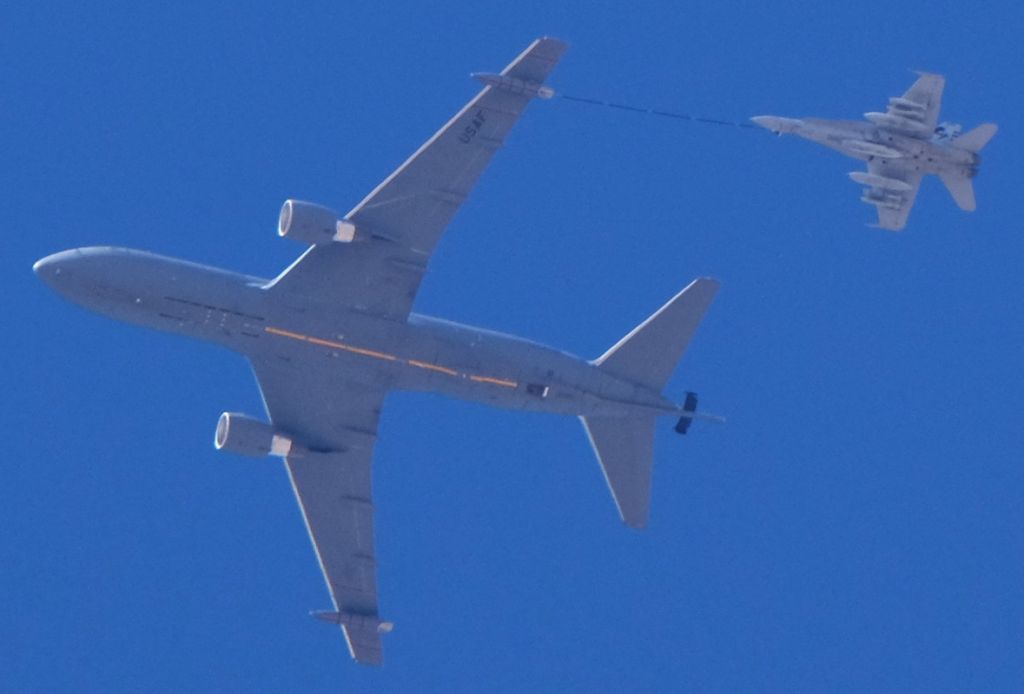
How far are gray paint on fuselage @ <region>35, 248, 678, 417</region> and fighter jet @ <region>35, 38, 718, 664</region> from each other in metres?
0.06

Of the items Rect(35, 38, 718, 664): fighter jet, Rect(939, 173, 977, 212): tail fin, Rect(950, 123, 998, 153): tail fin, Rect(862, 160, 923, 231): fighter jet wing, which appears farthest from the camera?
Rect(862, 160, 923, 231): fighter jet wing

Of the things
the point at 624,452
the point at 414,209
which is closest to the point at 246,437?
the point at 414,209

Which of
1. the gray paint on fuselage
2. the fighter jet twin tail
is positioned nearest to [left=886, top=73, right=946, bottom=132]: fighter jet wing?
the fighter jet twin tail

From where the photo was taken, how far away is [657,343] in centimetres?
7856

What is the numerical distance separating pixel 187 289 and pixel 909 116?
37398 millimetres

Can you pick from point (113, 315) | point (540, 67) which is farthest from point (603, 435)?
point (113, 315)

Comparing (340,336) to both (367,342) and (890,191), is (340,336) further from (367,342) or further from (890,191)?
(890,191)

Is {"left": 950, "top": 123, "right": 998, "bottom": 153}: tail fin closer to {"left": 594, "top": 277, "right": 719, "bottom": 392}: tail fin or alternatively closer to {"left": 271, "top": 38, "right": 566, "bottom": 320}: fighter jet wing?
{"left": 594, "top": 277, "right": 719, "bottom": 392}: tail fin

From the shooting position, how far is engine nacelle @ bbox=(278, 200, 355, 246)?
238 ft

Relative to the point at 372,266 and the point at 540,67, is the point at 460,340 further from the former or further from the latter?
the point at 540,67

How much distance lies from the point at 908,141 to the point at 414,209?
28110 mm

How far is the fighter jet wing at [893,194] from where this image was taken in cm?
9131

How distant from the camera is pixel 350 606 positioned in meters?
81.0

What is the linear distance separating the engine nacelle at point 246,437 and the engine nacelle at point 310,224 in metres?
8.25
